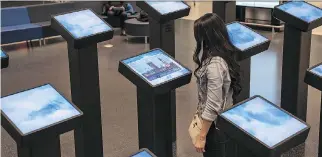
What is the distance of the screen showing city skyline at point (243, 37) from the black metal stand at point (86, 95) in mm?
1116

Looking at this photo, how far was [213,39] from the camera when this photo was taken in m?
2.86

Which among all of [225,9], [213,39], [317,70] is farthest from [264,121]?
[225,9]

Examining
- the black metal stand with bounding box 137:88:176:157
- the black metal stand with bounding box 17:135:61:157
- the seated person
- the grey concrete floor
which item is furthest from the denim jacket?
the seated person

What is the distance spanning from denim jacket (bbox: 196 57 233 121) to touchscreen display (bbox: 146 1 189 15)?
110cm

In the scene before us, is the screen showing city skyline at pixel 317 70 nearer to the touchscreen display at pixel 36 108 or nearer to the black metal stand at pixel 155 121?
the black metal stand at pixel 155 121

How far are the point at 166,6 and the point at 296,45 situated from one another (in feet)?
3.88

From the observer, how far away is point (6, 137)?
4.84 meters

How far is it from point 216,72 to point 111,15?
24.8 ft

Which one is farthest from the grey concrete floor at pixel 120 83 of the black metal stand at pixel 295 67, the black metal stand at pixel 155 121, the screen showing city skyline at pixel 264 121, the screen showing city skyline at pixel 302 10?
the screen showing city skyline at pixel 264 121

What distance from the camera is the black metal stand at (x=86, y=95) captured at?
3316 millimetres

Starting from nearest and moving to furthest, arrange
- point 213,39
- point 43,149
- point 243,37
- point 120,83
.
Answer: point 43,149
point 213,39
point 243,37
point 120,83

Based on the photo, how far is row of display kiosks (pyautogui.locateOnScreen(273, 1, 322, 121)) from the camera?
4070 millimetres

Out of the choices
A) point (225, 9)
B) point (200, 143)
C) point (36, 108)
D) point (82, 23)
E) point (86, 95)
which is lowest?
point (200, 143)

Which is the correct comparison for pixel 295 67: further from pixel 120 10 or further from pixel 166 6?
pixel 120 10
